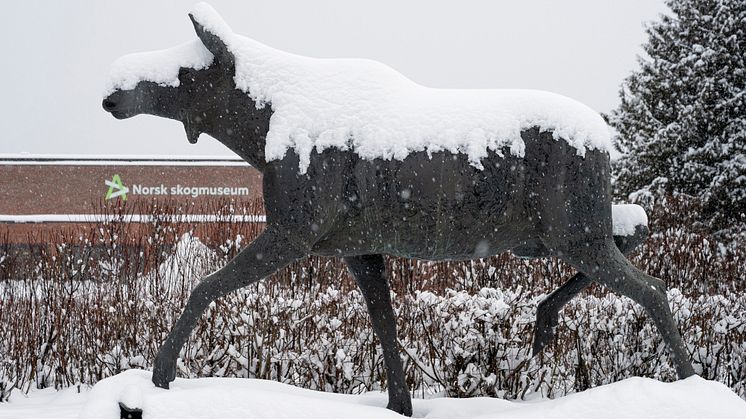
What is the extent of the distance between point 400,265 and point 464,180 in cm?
552

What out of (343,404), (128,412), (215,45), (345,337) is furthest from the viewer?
(345,337)

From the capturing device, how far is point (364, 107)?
2895 mm

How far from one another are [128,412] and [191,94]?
133 cm

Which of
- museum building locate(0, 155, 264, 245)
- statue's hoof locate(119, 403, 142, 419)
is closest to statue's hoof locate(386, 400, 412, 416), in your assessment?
statue's hoof locate(119, 403, 142, 419)

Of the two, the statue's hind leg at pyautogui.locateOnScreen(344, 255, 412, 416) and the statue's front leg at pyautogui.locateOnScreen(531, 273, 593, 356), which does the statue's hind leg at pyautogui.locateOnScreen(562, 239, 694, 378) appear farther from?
the statue's hind leg at pyautogui.locateOnScreen(344, 255, 412, 416)

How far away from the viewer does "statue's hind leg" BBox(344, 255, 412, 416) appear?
3.14 metres

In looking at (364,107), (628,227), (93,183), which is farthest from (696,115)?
(93,183)

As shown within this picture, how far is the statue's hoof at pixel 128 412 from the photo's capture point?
8.70 feet

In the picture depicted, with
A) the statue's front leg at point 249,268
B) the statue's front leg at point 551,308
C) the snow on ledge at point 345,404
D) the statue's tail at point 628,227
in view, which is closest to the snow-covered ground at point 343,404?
the snow on ledge at point 345,404

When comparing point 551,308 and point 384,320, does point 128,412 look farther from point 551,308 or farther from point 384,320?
point 551,308

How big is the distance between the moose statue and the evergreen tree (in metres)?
15.8

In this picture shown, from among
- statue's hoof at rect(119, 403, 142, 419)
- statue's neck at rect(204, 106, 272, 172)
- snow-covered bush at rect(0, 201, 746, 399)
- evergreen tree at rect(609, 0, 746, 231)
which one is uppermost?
evergreen tree at rect(609, 0, 746, 231)

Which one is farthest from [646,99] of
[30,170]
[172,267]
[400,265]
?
[30,170]

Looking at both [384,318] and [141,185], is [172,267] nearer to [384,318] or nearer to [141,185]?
[384,318]
